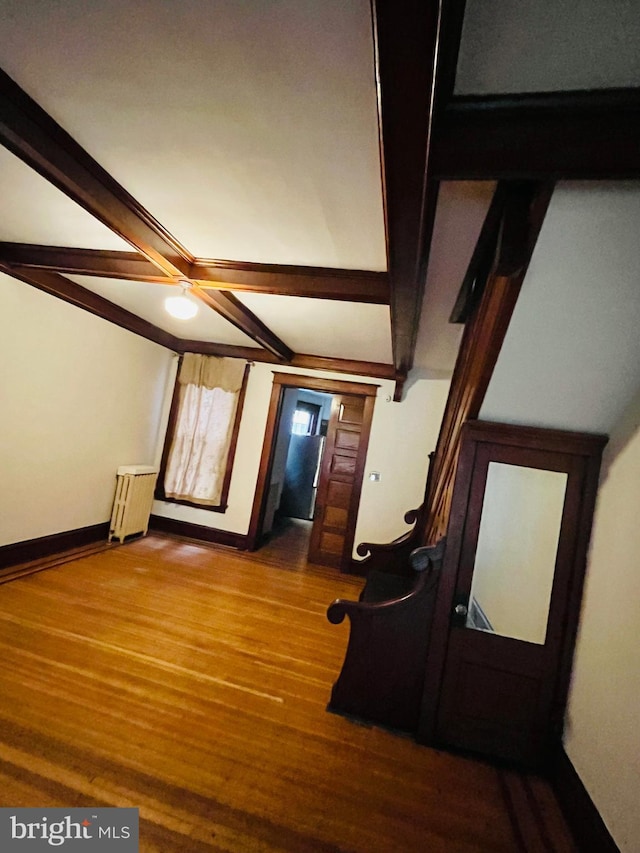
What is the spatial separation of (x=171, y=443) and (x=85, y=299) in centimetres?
205

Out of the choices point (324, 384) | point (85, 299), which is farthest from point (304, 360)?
point (85, 299)

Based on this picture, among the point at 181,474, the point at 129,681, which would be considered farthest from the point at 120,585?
the point at 181,474

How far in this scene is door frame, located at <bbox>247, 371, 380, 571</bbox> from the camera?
190 inches

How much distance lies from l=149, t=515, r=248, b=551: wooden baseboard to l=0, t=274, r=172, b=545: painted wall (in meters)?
0.76

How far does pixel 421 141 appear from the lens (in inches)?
42.0

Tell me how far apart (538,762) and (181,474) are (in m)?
4.35

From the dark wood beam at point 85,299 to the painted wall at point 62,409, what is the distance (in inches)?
3.0

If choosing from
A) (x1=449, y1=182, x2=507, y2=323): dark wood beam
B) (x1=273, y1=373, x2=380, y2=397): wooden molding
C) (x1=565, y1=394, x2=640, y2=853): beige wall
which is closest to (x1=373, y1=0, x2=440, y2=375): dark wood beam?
(x1=449, y1=182, x2=507, y2=323): dark wood beam

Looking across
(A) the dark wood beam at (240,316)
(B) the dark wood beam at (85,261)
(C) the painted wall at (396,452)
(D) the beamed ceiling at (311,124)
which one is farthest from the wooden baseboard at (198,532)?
(D) the beamed ceiling at (311,124)

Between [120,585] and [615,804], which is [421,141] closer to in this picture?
[615,804]

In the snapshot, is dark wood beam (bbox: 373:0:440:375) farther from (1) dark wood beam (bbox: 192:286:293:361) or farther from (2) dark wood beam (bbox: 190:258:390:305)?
(1) dark wood beam (bbox: 192:286:293:361)

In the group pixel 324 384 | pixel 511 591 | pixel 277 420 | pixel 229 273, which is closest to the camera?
pixel 511 591

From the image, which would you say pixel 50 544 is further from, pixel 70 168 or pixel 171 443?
pixel 70 168

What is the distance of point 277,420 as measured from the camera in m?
5.14
